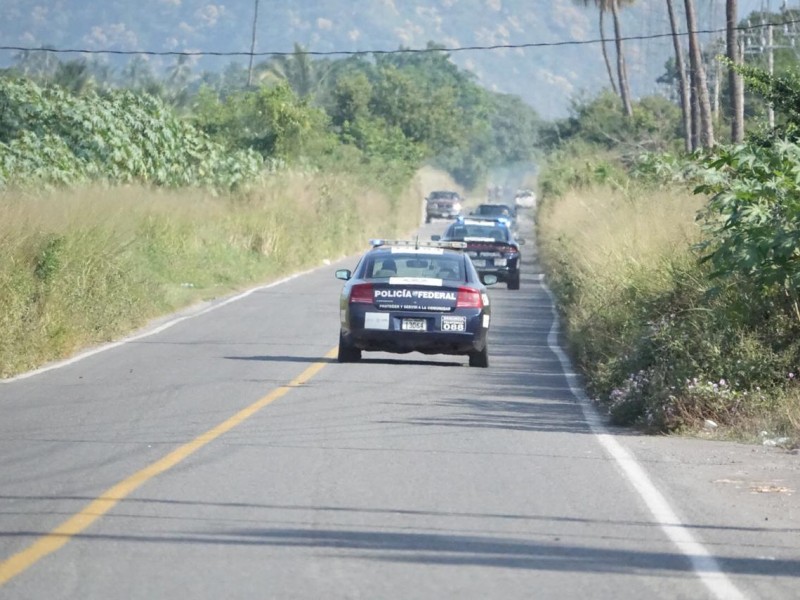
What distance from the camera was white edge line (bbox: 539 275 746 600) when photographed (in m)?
7.43

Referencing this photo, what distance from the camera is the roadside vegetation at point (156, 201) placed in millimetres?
20359

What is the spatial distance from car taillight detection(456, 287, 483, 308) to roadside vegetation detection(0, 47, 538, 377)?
16.4 ft

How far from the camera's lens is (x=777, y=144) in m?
15.5

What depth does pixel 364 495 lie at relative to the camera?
961 cm

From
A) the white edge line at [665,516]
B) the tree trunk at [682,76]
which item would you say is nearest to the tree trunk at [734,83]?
the tree trunk at [682,76]

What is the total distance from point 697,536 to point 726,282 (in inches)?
290

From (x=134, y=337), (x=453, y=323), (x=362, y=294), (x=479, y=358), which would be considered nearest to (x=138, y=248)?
(x=134, y=337)

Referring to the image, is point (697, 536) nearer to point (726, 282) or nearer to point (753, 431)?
point (753, 431)

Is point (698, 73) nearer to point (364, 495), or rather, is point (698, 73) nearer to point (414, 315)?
point (414, 315)

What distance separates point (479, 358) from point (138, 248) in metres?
12.6

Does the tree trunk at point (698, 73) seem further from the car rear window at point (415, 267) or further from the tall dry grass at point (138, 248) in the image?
the car rear window at point (415, 267)

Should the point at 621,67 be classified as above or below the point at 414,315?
above

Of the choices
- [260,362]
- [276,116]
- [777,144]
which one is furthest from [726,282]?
[276,116]

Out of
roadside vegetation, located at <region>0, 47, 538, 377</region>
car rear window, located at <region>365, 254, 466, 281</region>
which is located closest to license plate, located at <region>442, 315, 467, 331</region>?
car rear window, located at <region>365, 254, 466, 281</region>
